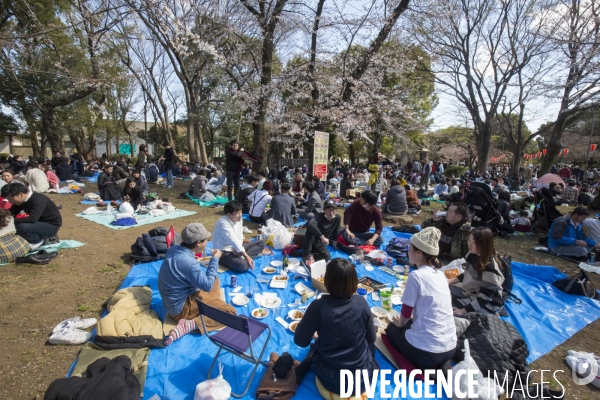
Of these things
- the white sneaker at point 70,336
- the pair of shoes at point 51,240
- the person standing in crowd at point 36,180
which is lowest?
the white sneaker at point 70,336

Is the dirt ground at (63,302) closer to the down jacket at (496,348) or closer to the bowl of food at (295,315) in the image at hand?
the down jacket at (496,348)

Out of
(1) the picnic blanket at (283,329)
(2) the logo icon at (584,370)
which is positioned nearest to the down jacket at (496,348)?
(1) the picnic blanket at (283,329)

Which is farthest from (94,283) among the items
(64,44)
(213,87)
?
(213,87)

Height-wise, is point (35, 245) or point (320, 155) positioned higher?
point (320, 155)

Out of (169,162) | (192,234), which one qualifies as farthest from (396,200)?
(169,162)

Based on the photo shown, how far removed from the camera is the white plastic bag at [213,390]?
7.55 feet

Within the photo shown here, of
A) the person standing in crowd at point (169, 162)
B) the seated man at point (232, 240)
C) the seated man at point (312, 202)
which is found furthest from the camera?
the person standing in crowd at point (169, 162)

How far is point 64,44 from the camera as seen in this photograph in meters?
16.2

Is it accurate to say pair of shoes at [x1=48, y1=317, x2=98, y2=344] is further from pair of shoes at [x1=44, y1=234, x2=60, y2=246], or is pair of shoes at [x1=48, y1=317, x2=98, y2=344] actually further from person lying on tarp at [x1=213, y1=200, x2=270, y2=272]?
pair of shoes at [x1=44, y1=234, x2=60, y2=246]

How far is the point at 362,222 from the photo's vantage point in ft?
19.2

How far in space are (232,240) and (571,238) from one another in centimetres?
666

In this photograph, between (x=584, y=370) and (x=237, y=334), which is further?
(x=584, y=370)

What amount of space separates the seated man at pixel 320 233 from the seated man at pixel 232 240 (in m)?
1.03

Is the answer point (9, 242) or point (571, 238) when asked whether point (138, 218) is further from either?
point (571, 238)
